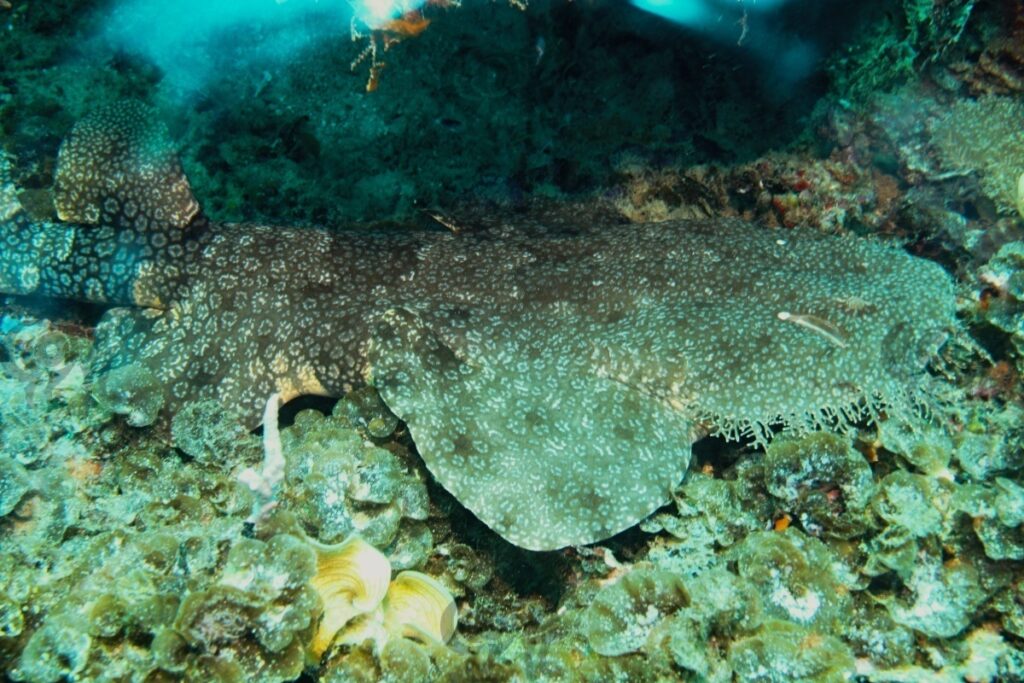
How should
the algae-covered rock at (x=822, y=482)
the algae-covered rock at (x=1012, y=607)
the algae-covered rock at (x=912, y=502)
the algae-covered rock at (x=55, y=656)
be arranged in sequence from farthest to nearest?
the algae-covered rock at (x=822, y=482) → the algae-covered rock at (x=912, y=502) → the algae-covered rock at (x=1012, y=607) → the algae-covered rock at (x=55, y=656)

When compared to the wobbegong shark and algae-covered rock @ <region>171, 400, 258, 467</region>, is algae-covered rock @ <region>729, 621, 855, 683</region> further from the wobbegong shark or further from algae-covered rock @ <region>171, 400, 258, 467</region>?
algae-covered rock @ <region>171, 400, 258, 467</region>

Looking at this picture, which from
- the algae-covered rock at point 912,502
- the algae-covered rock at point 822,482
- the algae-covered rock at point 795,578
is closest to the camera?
the algae-covered rock at point 795,578

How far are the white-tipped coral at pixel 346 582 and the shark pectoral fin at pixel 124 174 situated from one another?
2919 mm

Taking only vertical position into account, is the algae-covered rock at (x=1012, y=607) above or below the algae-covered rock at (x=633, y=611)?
above

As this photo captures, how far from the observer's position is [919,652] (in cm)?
283

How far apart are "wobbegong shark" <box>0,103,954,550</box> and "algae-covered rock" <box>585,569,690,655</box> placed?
2.03ft

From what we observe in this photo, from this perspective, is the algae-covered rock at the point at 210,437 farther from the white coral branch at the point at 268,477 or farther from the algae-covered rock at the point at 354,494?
the white coral branch at the point at 268,477

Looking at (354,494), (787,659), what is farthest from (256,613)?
(787,659)

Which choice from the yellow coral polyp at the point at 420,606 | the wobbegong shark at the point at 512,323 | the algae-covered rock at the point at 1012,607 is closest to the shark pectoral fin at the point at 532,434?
the wobbegong shark at the point at 512,323

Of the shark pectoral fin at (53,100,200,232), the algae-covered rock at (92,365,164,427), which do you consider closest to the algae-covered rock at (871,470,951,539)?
the algae-covered rock at (92,365,164,427)

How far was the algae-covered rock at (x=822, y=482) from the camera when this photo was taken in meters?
3.03

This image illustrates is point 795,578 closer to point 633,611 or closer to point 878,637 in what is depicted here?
point 878,637

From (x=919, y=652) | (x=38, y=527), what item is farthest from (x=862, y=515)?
(x=38, y=527)

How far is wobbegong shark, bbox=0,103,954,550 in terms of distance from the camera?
362 cm
